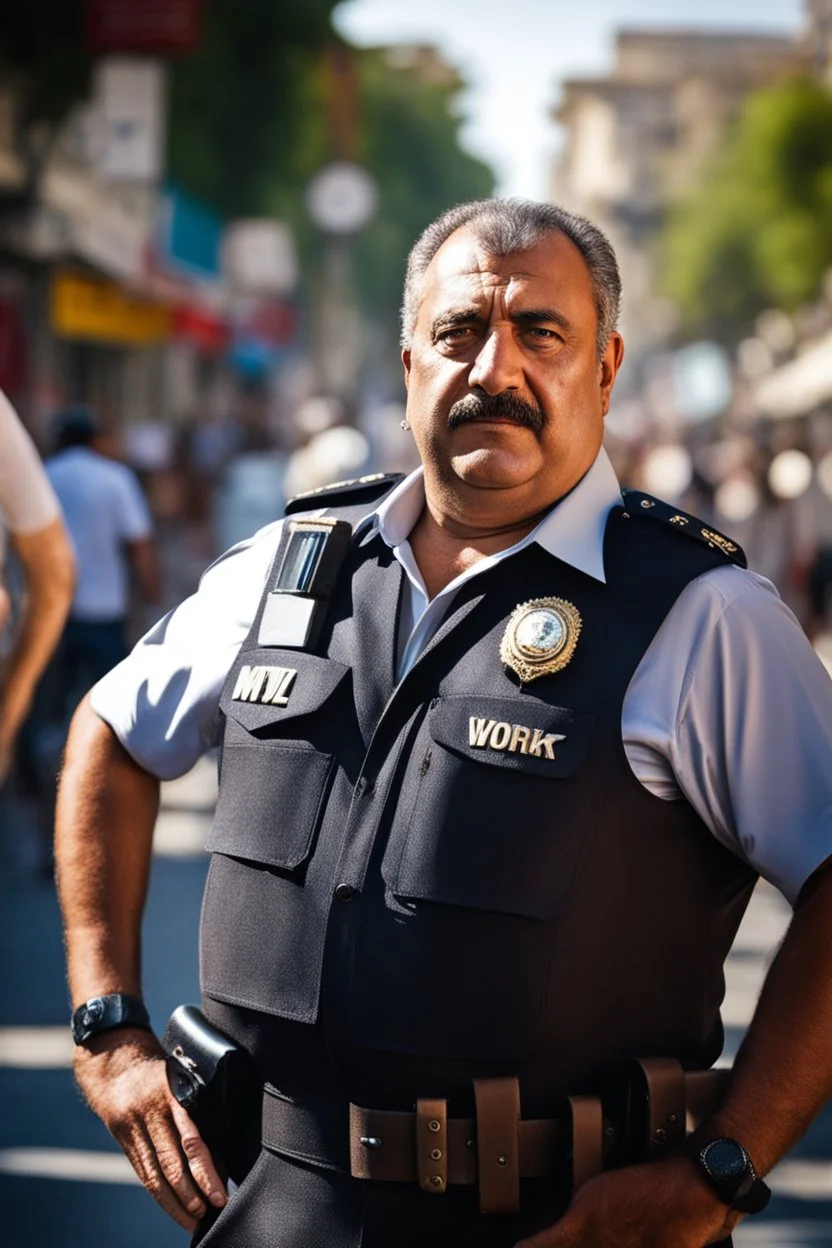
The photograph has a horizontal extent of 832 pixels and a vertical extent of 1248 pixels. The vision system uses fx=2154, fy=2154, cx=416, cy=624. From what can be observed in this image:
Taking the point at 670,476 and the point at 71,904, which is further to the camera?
the point at 670,476

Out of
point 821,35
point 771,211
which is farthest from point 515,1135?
point 821,35

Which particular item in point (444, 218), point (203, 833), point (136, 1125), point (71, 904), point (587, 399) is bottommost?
point (203, 833)

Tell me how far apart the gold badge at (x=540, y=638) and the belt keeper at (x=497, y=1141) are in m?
0.51

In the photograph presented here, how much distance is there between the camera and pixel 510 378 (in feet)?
9.37

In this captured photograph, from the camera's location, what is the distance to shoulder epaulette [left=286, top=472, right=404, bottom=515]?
10.5ft

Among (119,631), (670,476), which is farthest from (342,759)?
(670,476)

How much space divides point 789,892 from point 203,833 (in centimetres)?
770

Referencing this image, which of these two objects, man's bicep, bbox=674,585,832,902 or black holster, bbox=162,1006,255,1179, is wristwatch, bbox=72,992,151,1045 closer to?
black holster, bbox=162,1006,255,1179

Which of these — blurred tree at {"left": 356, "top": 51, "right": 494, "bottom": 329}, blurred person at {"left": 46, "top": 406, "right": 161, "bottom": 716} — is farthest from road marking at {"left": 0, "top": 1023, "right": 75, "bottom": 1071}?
blurred tree at {"left": 356, "top": 51, "right": 494, "bottom": 329}

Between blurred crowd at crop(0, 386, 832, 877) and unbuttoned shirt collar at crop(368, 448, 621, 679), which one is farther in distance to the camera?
blurred crowd at crop(0, 386, 832, 877)

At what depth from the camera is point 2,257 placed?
76.2 feet

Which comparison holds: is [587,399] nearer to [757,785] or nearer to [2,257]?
[757,785]

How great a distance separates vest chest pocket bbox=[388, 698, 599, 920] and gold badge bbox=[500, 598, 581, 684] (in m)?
0.05

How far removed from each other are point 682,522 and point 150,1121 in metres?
1.06
